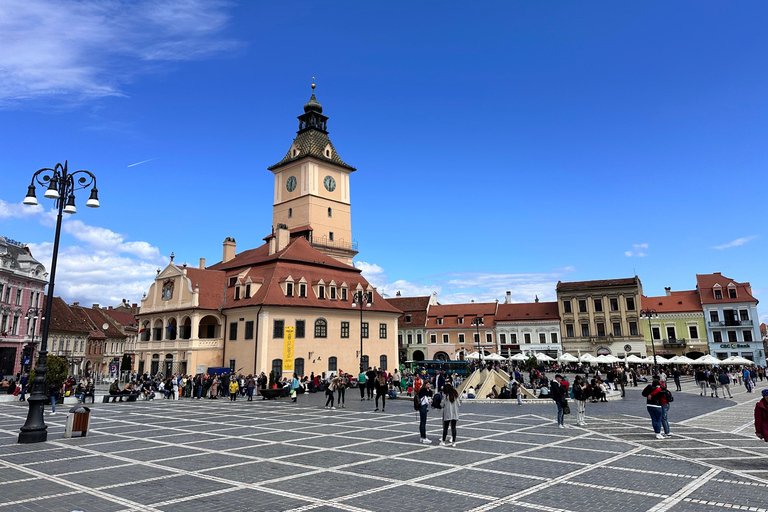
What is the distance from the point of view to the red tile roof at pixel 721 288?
63.5 meters

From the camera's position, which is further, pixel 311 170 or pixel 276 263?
pixel 311 170

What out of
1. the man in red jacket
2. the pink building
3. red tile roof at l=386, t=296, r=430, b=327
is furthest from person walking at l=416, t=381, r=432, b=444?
red tile roof at l=386, t=296, r=430, b=327

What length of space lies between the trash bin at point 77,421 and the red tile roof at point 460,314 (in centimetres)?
6236

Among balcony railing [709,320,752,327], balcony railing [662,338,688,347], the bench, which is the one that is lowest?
the bench

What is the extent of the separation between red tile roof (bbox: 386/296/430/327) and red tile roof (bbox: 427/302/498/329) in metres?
1.05

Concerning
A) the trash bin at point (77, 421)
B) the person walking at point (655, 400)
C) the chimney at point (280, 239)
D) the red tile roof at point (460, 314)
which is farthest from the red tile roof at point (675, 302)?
the trash bin at point (77, 421)

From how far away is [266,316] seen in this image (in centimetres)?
4041

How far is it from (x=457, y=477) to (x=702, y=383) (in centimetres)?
2879

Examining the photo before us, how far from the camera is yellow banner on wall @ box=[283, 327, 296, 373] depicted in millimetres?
40719

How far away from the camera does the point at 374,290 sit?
170ft

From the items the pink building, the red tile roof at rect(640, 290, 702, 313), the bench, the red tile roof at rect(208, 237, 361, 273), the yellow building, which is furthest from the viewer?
the red tile roof at rect(640, 290, 702, 313)

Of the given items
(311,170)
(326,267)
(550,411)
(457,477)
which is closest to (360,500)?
(457,477)

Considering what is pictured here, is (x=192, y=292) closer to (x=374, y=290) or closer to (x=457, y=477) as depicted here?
(x=374, y=290)

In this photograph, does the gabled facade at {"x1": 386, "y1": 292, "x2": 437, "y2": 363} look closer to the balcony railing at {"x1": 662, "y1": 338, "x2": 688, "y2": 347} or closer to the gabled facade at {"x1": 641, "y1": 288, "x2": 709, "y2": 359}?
the gabled facade at {"x1": 641, "y1": 288, "x2": 709, "y2": 359}
